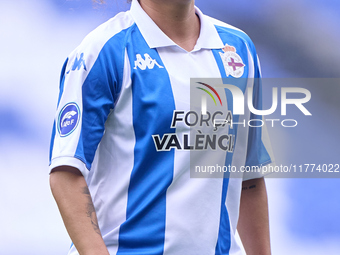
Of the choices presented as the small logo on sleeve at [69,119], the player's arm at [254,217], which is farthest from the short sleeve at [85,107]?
the player's arm at [254,217]

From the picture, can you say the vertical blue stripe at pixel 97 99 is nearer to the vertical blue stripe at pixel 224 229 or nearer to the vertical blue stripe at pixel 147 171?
the vertical blue stripe at pixel 147 171

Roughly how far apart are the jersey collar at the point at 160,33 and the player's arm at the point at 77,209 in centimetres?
27

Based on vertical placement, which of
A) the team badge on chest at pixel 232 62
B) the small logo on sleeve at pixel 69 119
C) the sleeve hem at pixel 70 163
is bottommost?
the sleeve hem at pixel 70 163

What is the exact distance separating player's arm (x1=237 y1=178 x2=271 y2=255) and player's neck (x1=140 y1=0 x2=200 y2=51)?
32 centimetres

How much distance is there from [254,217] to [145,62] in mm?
409

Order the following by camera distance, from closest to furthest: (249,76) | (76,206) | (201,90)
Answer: (76,206), (201,90), (249,76)

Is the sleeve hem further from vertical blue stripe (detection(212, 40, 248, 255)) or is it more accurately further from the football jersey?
vertical blue stripe (detection(212, 40, 248, 255))

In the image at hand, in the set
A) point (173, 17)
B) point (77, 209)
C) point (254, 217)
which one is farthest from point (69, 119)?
point (254, 217)

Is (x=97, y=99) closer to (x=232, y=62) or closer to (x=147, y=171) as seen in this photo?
(x=147, y=171)

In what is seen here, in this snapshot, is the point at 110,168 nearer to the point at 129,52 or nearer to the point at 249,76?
the point at 129,52

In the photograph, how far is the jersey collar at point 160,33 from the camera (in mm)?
878

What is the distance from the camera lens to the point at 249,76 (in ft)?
3.20

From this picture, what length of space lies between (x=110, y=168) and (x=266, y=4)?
3.43ft

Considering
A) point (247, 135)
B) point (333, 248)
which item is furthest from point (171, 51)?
point (333, 248)
